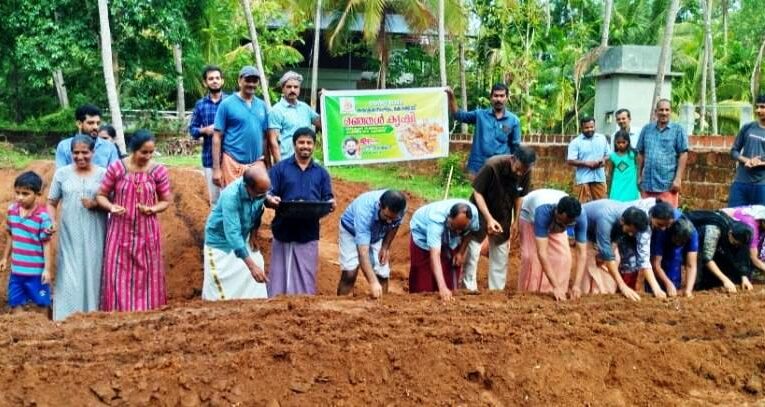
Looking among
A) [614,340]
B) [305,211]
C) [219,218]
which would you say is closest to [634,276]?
[614,340]

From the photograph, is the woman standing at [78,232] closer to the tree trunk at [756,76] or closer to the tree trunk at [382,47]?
the tree trunk at [382,47]

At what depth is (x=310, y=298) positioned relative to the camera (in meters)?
5.25

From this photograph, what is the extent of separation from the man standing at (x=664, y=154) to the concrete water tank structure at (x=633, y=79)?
3.28 meters

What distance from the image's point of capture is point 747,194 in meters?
7.46

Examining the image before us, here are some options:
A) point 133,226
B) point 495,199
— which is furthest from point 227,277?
point 495,199

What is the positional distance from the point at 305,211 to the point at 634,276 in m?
2.78

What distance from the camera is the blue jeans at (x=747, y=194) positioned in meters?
7.36

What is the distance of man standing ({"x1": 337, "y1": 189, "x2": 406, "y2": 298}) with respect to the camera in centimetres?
537

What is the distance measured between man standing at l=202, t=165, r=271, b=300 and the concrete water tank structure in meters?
6.56

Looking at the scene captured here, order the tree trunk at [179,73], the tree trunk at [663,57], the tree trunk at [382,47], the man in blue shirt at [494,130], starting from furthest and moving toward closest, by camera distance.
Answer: the tree trunk at [382,47] → the tree trunk at [179,73] → the tree trunk at [663,57] → the man in blue shirt at [494,130]

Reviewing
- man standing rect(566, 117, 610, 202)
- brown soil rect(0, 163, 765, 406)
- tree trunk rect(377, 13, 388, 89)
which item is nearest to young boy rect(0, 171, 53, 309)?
brown soil rect(0, 163, 765, 406)

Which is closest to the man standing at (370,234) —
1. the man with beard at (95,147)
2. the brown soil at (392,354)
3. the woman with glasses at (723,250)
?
the brown soil at (392,354)

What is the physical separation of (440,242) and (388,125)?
3554mm

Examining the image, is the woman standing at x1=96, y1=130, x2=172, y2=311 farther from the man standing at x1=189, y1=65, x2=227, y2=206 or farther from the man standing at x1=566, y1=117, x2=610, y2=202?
the man standing at x1=566, y1=117, x2=610, y2=202
